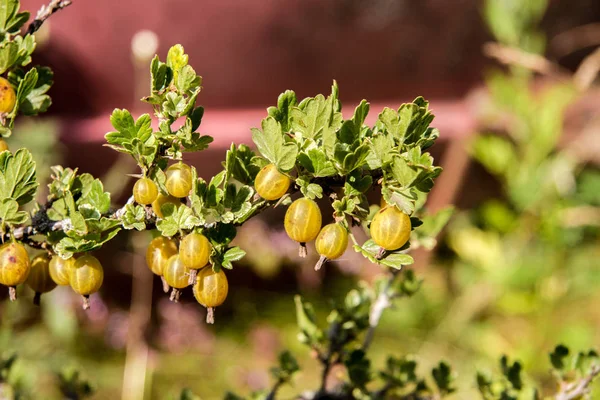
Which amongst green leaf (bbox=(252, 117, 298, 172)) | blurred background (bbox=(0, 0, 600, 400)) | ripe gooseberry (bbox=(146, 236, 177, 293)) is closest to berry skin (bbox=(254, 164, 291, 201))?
green leaf (bbox=(252, 117, 298, 172))

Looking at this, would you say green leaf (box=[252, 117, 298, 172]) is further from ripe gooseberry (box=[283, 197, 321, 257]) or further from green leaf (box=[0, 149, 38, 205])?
green leaf (box=[0, 149, 38, 205])

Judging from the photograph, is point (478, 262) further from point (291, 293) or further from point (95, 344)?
→ point (95, 344)

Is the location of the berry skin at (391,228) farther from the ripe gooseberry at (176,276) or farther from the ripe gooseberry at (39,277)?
the ripe gooseberry at (39,277)

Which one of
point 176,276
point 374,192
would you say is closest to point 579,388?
point 176,276

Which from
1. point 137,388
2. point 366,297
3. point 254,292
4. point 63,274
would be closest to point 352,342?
point 366,297

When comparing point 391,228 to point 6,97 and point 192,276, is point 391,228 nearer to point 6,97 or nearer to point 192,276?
point 192,276

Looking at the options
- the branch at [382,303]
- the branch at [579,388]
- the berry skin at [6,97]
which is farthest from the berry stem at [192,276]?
the branch at [579,388]
